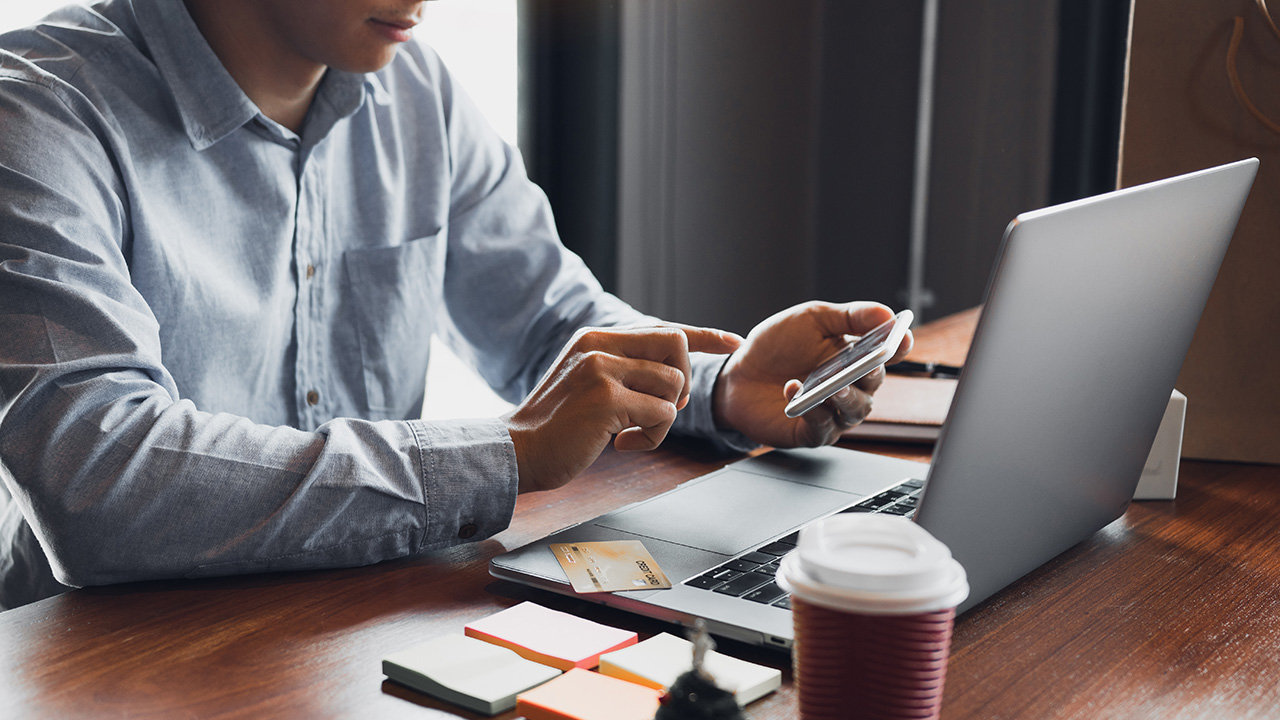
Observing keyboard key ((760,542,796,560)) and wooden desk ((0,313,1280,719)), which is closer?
wooden desk ((0,313,1280,719))

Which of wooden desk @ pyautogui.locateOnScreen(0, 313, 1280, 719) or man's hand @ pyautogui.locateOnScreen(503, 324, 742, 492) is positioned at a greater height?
man's hand @ pyautogui.locateOnScreen(503, 324, 742, 492)

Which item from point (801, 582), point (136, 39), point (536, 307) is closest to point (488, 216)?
point (536, 307)

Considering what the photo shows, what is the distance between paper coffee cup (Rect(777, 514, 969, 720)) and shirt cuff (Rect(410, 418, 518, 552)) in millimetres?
417

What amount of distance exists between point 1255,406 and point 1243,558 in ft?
1.04

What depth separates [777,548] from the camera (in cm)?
77

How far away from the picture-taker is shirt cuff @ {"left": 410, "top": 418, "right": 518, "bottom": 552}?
2.66 feet

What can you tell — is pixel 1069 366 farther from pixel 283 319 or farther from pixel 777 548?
pixel 283 319

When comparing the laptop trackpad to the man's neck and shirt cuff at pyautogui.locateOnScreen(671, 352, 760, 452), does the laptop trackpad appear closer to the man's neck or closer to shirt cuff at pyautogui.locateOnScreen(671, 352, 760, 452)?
shirt cuff at pyautogui.locateOnScreen(671, 352, 760, 452)

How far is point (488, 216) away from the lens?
56.4 inches

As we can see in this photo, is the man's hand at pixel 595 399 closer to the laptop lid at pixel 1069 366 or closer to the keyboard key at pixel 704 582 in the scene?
the keyboard key at pixel 704 582

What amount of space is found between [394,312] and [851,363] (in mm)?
646

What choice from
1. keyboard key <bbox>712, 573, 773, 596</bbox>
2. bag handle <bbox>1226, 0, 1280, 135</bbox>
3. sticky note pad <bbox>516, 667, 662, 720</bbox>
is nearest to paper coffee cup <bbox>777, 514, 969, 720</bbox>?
sticky note pad <bbox>516, 667, 662, 720</bbox>

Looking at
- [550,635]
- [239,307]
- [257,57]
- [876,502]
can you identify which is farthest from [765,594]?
[257,57]

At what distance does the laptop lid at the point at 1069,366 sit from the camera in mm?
568
